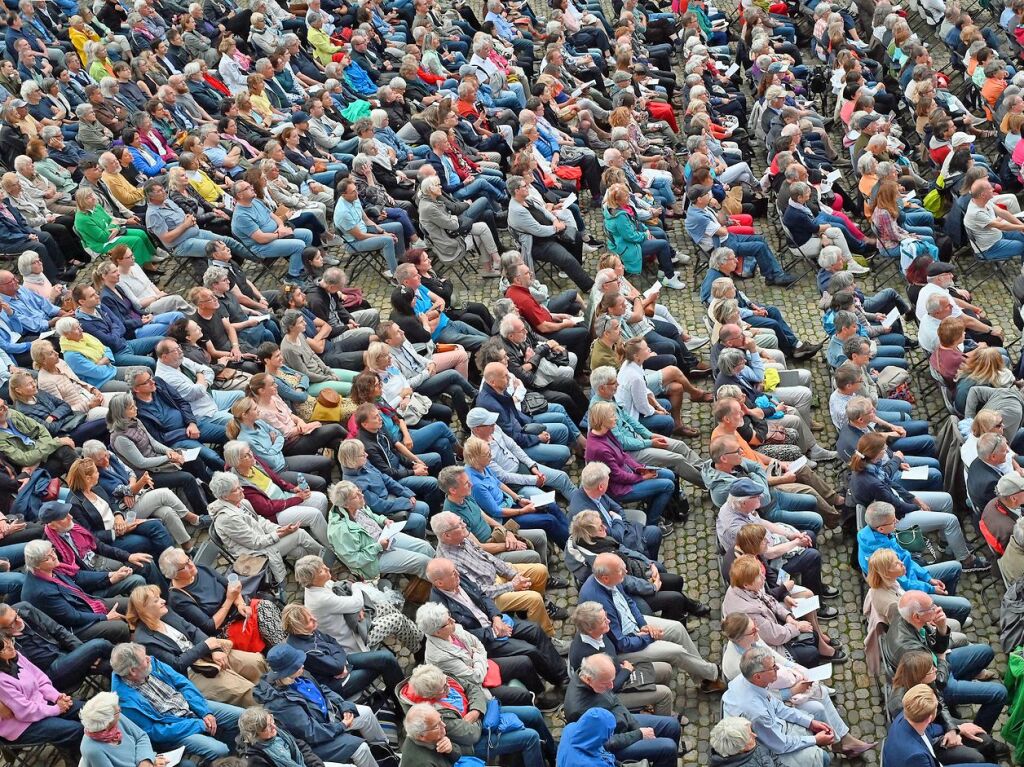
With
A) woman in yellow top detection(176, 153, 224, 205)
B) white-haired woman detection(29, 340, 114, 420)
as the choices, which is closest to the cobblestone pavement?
woman in yellow top detection(176, 153, 224, 205)

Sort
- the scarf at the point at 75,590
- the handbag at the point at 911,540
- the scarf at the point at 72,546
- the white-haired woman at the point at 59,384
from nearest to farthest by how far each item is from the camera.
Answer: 1. the scarf at the point at 75,590
2. the scarf at the point at 72,546
3. the handbag at the point at 911,540
4. the white-haired woman at the point at 59,384

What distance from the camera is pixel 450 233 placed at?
13.5m

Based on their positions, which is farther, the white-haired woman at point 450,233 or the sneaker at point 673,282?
the sneaker at point 673,282

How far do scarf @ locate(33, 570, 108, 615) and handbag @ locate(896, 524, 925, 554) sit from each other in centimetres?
608

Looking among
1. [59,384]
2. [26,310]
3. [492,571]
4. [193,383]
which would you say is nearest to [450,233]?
[193,383]

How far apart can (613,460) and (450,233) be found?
5118mm

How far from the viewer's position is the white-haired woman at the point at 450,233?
1316 cm

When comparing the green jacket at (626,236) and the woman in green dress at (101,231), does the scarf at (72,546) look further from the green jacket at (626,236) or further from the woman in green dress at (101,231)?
the green jacket at (626,236)

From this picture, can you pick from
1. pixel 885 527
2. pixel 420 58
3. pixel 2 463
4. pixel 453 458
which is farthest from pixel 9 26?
pixel 885 527

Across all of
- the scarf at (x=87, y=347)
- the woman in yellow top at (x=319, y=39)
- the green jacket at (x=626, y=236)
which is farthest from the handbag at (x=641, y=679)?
the woman in yellow top at (x=319, y=39)

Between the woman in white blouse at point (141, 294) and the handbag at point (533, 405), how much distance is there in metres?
3.87

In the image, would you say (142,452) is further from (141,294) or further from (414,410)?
(141,294)

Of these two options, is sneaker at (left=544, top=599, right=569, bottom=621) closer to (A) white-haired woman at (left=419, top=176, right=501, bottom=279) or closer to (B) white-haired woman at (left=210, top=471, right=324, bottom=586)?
(B) white-haired woman at (left=210, top=471, right=324, bottom=586)

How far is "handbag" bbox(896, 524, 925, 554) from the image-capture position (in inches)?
334
